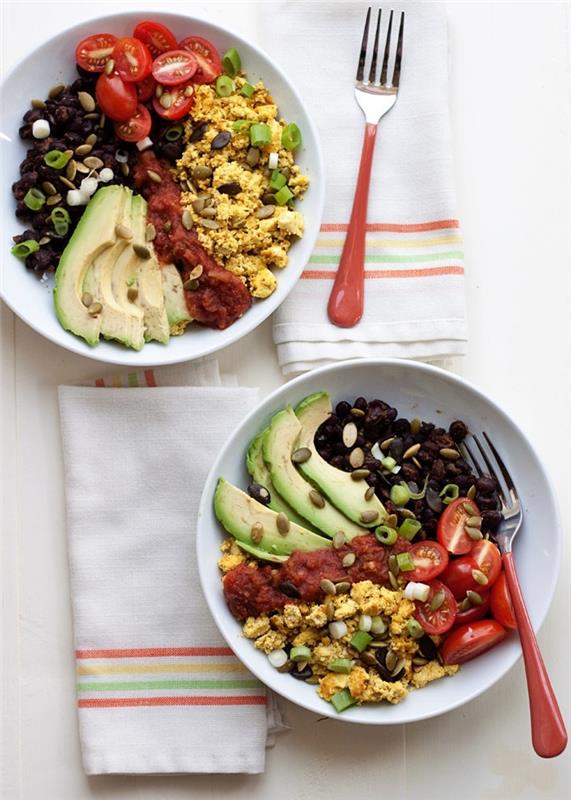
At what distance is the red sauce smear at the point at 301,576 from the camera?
2404mm

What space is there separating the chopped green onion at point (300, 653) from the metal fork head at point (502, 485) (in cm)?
54

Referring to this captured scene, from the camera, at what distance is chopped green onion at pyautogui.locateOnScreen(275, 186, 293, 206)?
257 centimetres

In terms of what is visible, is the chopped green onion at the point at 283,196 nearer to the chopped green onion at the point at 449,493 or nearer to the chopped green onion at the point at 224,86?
the chopped green onion at the point at 224,86

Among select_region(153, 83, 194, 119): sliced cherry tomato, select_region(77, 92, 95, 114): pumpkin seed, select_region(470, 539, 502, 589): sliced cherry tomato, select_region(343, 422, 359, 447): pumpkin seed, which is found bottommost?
select_region(470, 539, 502, 589): sliced cherry tomato

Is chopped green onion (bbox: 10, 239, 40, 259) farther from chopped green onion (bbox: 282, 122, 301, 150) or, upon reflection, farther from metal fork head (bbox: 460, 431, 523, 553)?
metal fork head (bbox: 460, 431, 523, 553)

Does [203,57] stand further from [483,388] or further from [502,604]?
[502,604]

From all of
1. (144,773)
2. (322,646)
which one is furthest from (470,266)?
(144,773)

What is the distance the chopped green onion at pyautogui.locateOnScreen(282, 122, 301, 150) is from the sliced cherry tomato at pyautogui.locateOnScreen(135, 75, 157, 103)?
0.35 m

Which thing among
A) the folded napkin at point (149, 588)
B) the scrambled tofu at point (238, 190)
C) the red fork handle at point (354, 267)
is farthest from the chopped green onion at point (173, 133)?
the folded napkin at point (149, 588)

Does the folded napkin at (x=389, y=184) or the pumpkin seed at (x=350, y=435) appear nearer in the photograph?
the pumpkin seed at (x=350, y=435)

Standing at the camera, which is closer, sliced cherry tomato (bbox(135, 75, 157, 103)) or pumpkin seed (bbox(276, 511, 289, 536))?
pumpkin seed (bbox(276, 511, 289, 536))

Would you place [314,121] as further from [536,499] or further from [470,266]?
[536,499]

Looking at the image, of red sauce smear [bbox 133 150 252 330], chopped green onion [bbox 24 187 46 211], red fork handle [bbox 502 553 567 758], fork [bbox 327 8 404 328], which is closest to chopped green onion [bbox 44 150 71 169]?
chopped green onion [bbox 24 187 46 211]

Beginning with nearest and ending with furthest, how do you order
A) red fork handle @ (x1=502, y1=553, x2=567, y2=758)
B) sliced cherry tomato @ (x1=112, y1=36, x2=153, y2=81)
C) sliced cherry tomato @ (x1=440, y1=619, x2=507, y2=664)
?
1. red fork handle @ (x1=502, y1=553, x2=567, y2=758)
2. sliced cherry tomato @ (x1=440, y1=619, x2=507, y2=664)
3. sliced cherry tomato @ (x1=112, y1=36, x2=153, y2=81)
